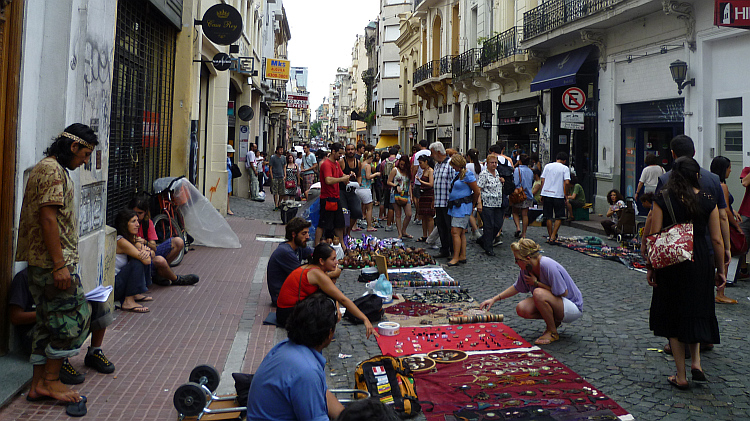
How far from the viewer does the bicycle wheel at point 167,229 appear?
31.7 feet

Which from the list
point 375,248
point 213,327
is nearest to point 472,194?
point 375,248

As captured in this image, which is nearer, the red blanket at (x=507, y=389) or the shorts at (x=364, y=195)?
the red blanket at (x=507, y=389)

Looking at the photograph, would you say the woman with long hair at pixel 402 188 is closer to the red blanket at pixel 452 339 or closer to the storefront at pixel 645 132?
the storefront at pixel 645 132

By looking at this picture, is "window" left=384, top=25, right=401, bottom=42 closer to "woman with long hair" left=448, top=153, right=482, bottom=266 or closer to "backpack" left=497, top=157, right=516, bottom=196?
"backpack" left=497, top=157, right=516, bottom=196

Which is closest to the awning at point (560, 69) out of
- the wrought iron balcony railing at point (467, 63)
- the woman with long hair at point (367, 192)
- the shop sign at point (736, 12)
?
the wrought iron balcony railing at point (467, 63)

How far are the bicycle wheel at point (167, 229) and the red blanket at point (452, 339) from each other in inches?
169

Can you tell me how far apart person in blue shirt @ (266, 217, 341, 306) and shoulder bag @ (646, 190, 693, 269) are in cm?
299

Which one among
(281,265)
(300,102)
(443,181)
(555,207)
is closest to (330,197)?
(443,181)

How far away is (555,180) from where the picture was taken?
12.5m

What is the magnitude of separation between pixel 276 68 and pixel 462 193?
18.8 meters

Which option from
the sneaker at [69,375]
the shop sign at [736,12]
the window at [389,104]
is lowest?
the window at [389,104]

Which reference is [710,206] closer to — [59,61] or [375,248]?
[59,61]

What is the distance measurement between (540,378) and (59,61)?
4.58 m

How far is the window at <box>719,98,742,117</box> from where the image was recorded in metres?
13.2
